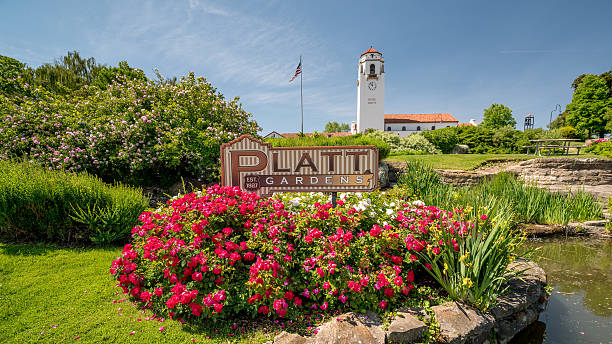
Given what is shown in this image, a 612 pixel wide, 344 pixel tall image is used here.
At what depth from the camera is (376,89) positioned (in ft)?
145

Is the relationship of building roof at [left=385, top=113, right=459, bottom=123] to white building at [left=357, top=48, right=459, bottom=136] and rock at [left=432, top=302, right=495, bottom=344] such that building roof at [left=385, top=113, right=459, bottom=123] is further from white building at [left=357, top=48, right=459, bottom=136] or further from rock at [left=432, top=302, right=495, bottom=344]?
rock at [left=432, top=302, right=495, bottom=344]

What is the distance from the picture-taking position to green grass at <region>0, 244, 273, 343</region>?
6.80 feet

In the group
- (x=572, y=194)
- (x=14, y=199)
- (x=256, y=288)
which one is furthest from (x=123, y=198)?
(x=572, y=194)

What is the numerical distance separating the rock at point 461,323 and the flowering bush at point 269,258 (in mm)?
352

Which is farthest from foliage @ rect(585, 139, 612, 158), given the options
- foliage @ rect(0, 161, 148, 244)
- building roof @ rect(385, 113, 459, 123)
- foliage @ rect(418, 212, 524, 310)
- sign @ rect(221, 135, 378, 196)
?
building roof @ rect(385, 113, 459, 123)

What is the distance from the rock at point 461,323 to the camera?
6.73ft

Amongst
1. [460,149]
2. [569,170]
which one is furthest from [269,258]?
[460,149]

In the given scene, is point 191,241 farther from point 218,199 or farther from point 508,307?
point 508,307

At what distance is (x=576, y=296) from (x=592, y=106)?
33439 millimetres

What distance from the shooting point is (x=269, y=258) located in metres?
2.33

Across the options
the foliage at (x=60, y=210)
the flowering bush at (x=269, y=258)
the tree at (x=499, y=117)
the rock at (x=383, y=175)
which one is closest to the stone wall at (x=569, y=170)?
the rock at (x=383, y=175)

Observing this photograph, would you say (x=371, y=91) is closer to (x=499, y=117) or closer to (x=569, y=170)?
(x=499, y=117)

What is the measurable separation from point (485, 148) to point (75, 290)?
2725 cm

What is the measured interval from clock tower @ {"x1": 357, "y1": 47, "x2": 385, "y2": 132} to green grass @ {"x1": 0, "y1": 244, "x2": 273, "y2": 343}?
1683 inches
